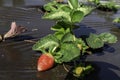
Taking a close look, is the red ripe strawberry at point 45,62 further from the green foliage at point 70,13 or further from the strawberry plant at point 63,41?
the green foliage at point 70,13

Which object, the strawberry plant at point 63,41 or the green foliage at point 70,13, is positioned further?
the green foliage at point 70,13

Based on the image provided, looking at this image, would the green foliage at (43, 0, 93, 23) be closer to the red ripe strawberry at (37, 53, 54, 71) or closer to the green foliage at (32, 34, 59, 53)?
the green foliage at (32, 34, 59, 53)

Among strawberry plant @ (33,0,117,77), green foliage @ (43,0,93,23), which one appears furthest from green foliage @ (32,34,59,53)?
green foliage @ (43,0,93,23)

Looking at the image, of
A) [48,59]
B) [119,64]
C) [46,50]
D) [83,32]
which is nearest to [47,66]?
[48,59]

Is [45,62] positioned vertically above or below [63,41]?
below

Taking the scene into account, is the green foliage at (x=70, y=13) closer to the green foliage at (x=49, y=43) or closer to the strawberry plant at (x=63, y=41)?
the strawberry plant at (x=63, y=41)

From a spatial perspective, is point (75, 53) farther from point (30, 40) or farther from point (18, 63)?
point (30, 40)

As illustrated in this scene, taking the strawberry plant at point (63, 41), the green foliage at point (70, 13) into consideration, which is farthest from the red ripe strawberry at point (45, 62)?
the green foliage at point (70, 13)

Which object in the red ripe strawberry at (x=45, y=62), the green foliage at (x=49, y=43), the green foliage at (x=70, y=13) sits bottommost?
the red ripe strawberry at (x=45, y=62)

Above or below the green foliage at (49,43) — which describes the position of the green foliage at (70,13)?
above

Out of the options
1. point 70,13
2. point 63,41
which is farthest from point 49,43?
point 70,13

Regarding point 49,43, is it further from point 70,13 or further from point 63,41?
point 70,13
